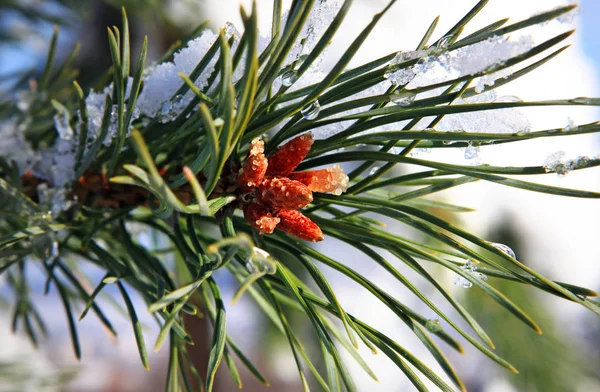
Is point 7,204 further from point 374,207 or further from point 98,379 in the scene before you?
point 98,379

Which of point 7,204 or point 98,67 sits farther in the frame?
point 98,67

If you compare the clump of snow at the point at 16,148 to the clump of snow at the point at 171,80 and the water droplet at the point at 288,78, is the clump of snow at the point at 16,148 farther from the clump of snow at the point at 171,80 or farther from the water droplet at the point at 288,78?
the water droplet at the point at 288,78

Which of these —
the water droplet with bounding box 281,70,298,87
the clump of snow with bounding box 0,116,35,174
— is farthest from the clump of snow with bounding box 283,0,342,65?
the clump of snow with bounding box 0,116,35,174

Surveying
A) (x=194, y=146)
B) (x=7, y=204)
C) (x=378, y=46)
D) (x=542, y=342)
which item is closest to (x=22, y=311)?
(x=7, y=204)

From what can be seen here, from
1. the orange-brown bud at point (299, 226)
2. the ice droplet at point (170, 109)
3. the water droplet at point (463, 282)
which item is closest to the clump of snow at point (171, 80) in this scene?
the ice droplet at point (170, 109)

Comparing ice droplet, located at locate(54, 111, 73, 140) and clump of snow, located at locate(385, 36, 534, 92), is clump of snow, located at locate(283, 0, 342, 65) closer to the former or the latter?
clump of snow, located at locate(385, 36, 534, 92)
